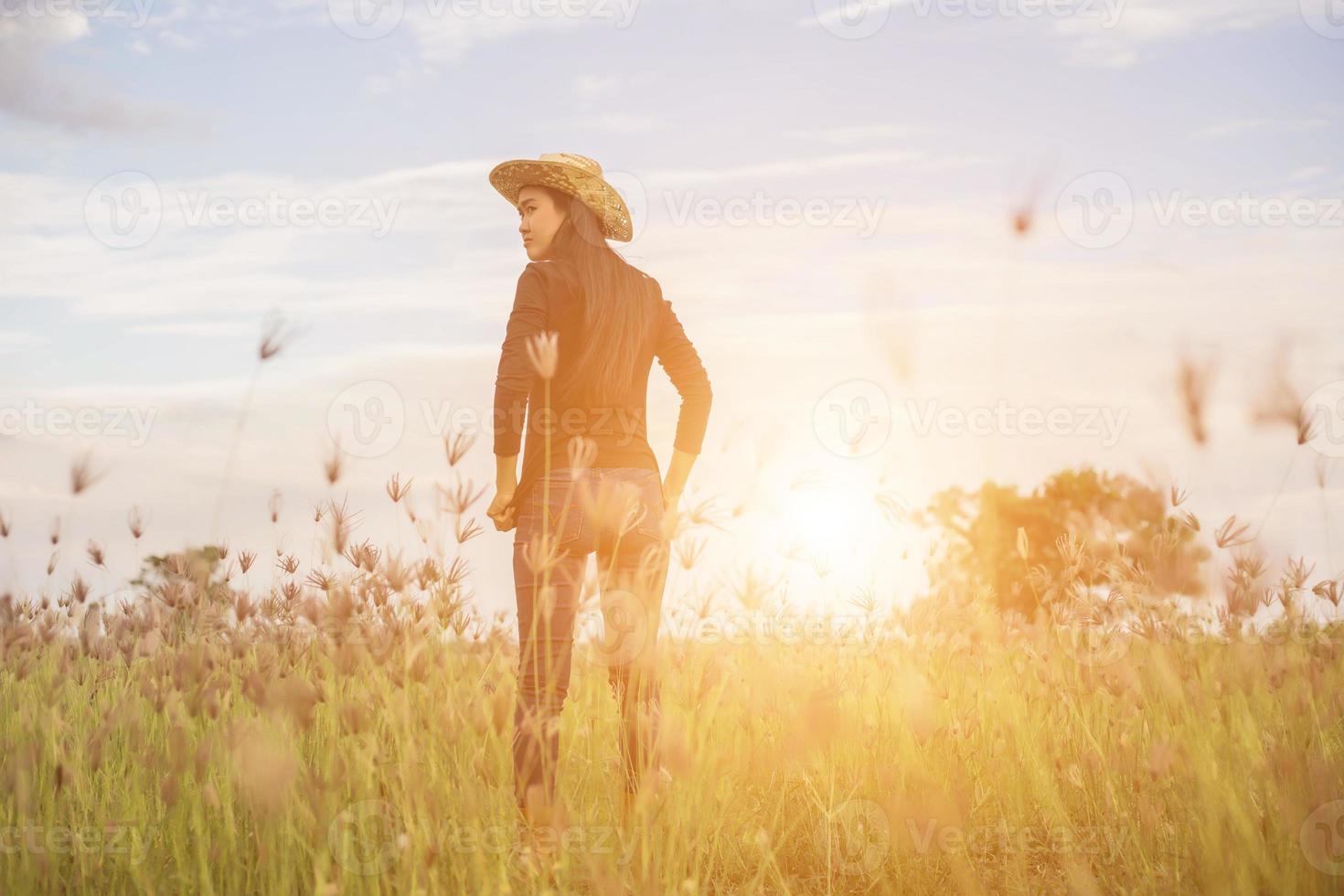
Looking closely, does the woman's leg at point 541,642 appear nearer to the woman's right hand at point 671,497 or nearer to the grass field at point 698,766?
the grass field at point 698,766

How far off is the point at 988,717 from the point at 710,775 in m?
2.19

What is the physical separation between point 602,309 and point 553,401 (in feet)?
1.29

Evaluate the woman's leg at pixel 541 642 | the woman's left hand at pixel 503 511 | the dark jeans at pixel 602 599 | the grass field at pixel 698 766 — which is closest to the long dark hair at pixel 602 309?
the dark jeans at pixel 602 599

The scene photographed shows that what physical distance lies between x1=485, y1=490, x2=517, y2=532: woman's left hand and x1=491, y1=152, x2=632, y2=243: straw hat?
4.25ft

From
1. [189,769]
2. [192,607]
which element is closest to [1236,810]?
[189,769]


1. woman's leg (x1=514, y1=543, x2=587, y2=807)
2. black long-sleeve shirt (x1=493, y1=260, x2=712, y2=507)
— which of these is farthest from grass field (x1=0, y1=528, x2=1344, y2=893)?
black long-sleeve shirt (x1=493, y1=260, x2=712, y2=507)

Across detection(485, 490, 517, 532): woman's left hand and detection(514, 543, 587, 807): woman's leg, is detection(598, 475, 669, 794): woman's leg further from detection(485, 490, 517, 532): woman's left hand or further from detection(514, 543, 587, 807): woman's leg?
detection(485, 490, 517, 532): woman's left hand

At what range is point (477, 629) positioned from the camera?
4.14 meters

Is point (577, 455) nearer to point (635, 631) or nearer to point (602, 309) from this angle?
point (635, 631)

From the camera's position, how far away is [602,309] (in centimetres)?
377

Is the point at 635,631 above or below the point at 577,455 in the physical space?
below

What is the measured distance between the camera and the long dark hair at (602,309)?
3.74m

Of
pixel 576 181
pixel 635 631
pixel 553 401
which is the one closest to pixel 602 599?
pixel 635 631

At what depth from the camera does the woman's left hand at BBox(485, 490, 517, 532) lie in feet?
11.9
